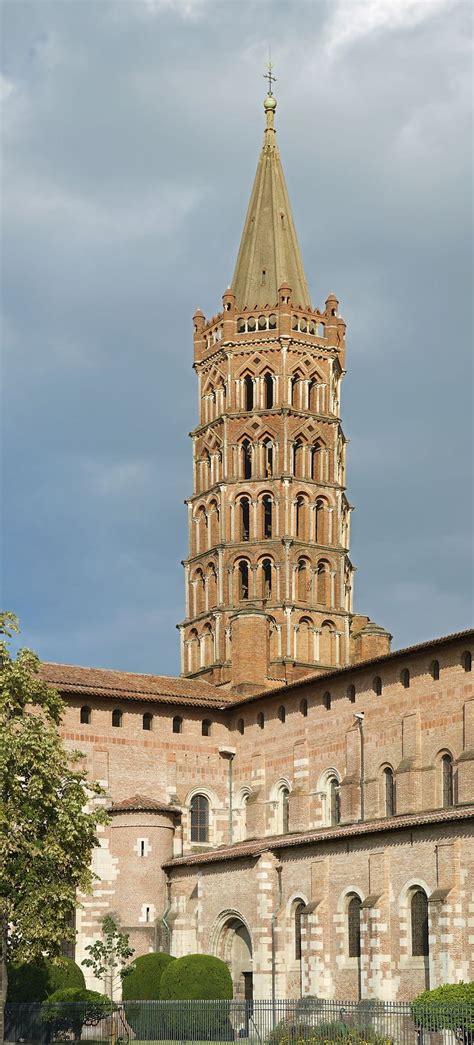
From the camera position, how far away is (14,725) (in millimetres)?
44500

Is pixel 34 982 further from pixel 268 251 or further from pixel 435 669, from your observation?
pixel 268 251

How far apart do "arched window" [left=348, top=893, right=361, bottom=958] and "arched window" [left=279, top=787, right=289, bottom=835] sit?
11.5 meters

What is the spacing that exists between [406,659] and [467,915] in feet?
38.6

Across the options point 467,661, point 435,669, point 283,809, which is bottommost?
point 283,809

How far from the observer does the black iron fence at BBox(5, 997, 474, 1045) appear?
40.4m

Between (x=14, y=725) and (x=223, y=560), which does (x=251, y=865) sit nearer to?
(x=14, y=725)

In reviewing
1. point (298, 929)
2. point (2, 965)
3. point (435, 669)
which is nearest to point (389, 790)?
point (435, 669)

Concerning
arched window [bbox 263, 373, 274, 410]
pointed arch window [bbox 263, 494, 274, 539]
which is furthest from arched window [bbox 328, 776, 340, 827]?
arched window [bbox 263, 373, 274, 410]

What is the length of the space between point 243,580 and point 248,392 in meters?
10.6

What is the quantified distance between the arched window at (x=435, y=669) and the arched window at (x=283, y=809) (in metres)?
11.9

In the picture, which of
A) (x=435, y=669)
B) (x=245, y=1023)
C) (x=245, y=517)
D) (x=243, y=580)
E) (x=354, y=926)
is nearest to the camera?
(x=245, y=1023)

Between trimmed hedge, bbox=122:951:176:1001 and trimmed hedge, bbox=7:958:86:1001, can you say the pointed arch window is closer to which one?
trimmed hedge, bbox=122:951:176:1001

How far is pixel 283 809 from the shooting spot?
6444 cm

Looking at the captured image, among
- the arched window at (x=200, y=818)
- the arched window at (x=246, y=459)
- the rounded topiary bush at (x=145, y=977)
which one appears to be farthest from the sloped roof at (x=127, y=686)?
the arched window at (x=246, y=459)
